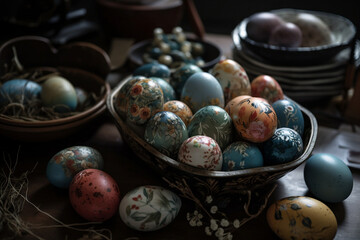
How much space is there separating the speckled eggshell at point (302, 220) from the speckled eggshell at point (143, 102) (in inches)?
11.9

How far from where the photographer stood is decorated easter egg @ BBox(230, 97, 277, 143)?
0.62m

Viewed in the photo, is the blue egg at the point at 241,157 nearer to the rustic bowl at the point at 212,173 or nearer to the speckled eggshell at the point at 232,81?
the rustic bowl at the point at 212,173

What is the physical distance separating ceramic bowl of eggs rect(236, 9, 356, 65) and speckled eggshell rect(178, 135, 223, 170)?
18.3 inches

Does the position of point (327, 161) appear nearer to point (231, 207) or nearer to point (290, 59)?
point (231, 207)

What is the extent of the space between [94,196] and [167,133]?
0.17 meters

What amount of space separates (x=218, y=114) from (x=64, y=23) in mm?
877

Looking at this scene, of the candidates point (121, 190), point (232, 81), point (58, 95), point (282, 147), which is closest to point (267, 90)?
point (232, 81)

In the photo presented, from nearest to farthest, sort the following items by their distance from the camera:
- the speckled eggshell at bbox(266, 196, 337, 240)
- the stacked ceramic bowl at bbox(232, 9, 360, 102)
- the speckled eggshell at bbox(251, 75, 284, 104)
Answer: the speckled eggshell at bbox(266, 196, 337, 240), the speckled eggshell at bbox(251, 75, 284, 104), the stacked ceramic bowl at bbox(232, 9, 360, 102)

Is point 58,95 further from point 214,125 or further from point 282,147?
point 282,147

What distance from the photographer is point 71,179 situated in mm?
660

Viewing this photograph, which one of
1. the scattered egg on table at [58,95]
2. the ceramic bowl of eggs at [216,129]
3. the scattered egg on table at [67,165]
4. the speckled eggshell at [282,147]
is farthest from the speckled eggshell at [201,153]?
the scattered egg on table at [58,95]

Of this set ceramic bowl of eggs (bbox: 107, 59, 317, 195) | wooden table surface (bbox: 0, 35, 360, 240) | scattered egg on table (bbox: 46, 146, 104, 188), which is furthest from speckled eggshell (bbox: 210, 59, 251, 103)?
scattered egg on table (bbox: 46, 146, 104, 188)

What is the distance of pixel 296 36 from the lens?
976 millimetres

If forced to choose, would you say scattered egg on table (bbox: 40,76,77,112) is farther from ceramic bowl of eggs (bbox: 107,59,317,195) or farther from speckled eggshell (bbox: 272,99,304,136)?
speckled eggshell (bbox: 272,99,304,136)
